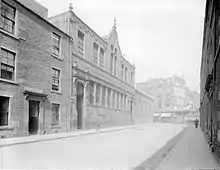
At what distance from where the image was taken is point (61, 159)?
647 centimetres

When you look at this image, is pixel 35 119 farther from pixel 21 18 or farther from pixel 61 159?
pixel 61 159

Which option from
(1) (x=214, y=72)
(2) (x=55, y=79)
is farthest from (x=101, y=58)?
(1) (x=214, y=72)

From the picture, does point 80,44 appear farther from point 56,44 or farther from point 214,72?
point 214,72

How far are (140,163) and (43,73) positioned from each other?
10.4m

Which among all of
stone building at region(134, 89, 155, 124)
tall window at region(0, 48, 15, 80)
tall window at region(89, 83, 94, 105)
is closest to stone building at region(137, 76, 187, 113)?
stone building at region(134, 89, 155, 124)

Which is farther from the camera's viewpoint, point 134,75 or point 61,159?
point 134,75

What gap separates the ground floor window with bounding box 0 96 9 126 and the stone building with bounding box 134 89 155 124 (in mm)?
24500

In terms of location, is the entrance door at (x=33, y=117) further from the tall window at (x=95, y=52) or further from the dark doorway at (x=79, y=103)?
→ the tall window at (x=95, y=52)

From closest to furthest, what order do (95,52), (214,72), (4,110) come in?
(214,72) < (4,110) < (95,52)

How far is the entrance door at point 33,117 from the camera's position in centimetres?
1408

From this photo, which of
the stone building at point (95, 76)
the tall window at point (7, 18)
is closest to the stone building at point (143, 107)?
the stone building at point (95, 76)

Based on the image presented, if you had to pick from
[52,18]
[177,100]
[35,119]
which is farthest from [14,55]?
[177,100]

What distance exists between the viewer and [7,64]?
1225cm

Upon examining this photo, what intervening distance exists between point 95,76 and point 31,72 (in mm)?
8977
